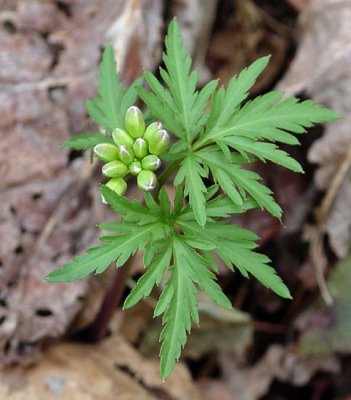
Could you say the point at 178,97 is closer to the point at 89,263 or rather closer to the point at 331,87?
the point at 89,263

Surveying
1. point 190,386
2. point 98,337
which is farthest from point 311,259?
point 98,337

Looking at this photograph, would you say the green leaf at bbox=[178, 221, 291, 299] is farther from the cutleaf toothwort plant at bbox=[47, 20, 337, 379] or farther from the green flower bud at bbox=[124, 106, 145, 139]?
the green flower bud at bbox=[124, 106, 145, 139]

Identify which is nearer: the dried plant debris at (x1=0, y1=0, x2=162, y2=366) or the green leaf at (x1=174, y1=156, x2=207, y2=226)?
the green leaf at (x1=174, y1=156, x2=207, y2=226)

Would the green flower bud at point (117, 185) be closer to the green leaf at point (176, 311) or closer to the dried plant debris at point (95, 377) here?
the green leaf at point (176, 311)

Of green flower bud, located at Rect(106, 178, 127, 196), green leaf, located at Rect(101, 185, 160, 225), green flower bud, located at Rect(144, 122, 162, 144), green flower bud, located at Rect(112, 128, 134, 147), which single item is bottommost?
green leaf, located at Rect(101, 185, 160, 225)

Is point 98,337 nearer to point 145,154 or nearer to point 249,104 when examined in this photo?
point 145,154

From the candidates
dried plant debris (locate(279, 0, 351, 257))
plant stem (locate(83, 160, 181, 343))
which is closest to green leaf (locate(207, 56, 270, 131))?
plant stem (locate(83, 160, 181, 343))

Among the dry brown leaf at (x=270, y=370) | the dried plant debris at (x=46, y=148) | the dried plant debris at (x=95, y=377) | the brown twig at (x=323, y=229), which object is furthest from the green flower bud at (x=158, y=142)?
the dry brown leaf at (x=270, y=370)
